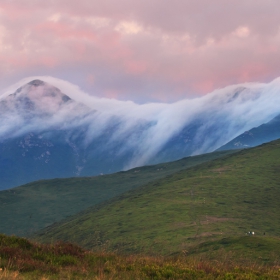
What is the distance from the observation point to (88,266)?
64.2 feet

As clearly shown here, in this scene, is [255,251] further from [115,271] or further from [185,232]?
[185,232]

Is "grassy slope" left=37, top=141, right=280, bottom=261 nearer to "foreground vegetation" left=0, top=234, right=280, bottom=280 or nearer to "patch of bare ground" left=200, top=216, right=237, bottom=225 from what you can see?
"patch of bare ground" left=200, top=216, right=237, bottom=225

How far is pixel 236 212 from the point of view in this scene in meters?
122

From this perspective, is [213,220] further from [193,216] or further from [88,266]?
[88,266]

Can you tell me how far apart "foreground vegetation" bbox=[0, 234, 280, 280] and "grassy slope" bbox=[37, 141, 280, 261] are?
34.7 metres

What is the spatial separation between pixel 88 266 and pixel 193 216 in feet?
336

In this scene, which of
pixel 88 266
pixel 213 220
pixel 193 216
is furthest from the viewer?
pixel 193 216

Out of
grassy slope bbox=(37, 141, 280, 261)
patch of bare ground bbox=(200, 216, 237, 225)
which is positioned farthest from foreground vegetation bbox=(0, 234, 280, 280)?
patch of bare ground bbox=(200, 216, 237, 225)

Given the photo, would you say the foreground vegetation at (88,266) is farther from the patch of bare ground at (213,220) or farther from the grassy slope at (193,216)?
the patch of bare ground at (213,220)

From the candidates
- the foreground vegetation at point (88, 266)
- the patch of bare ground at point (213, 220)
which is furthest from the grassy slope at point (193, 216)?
the foreground vegetation at point (88, 266)

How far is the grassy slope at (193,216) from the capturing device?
9312 cm

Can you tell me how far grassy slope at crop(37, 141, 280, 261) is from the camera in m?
93.1

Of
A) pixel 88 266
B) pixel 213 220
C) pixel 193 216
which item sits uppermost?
pixel 88 266

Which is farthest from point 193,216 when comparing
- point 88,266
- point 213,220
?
point 88,266
